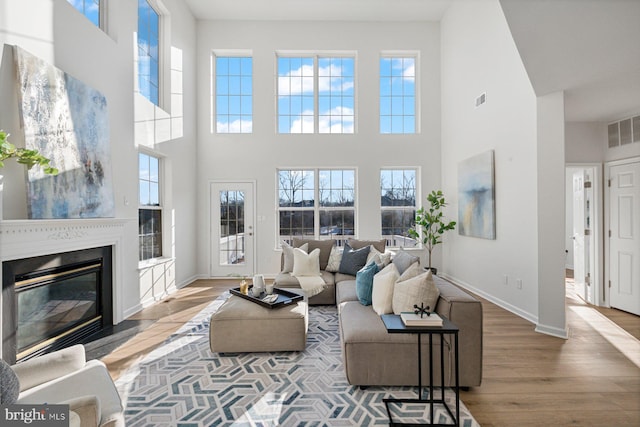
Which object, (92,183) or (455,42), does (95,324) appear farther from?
(455,42)

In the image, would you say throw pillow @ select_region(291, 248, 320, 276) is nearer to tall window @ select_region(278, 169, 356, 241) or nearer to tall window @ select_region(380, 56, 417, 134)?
tall window @ select_region(278, 169, 356, 241)

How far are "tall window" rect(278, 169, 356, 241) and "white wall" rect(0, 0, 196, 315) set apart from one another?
1.88m

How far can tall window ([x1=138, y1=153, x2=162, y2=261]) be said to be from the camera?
174 inches

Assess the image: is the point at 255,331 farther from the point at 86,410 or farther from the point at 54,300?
the point at 54,300

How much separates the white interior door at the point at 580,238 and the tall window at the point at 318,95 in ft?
12.8

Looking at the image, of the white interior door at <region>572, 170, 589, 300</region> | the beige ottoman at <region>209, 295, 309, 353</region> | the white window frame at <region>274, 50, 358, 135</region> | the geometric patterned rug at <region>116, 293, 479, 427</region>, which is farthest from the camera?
the white window frame at <region>274, 50, 358, 135</region>

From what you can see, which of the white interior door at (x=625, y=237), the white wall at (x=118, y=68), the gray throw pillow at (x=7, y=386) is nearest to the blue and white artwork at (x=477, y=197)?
the white interior door at (x=625, y=237)

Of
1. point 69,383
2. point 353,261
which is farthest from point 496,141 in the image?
point 69,383

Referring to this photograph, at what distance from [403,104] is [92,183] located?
5.65 meters

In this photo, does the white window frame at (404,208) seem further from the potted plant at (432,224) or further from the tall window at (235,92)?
the tall window at (235,92)

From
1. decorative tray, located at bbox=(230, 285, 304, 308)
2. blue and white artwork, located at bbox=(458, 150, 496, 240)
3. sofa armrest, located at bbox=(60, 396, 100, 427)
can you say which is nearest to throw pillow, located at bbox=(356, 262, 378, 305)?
decorative tray, located at bbox=(230, 285, 304, 308)

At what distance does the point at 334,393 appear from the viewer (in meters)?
2.20

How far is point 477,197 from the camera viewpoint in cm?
474

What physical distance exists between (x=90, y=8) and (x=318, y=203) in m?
4.45
